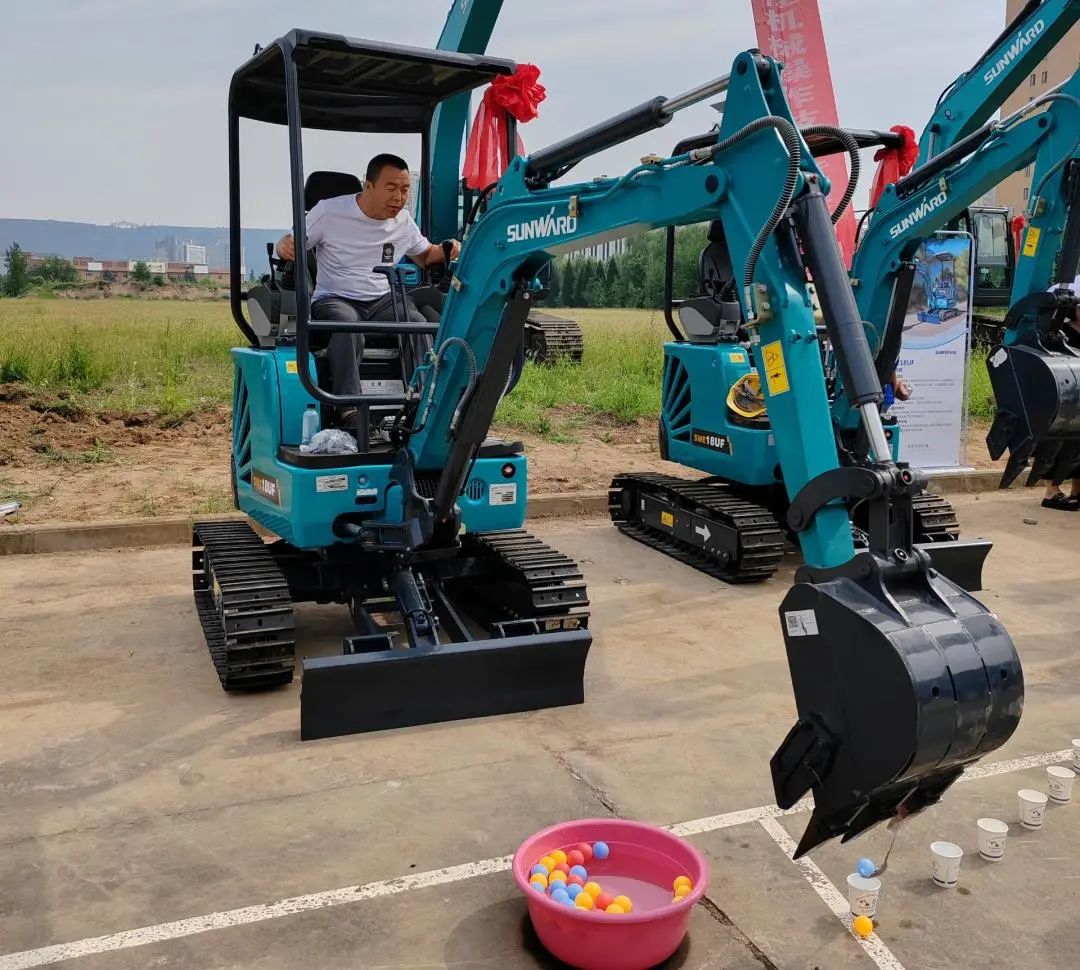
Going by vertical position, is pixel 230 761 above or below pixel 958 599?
below

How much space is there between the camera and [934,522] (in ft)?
24.1

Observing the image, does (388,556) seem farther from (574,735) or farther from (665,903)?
(665,903)

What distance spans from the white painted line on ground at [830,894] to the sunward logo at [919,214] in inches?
165

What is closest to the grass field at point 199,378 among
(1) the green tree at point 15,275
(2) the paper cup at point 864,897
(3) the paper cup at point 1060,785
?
(3) the paper cup at point 1060,785

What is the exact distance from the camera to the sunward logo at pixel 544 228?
13.4 feet

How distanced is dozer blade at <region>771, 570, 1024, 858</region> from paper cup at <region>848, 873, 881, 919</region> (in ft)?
1.48

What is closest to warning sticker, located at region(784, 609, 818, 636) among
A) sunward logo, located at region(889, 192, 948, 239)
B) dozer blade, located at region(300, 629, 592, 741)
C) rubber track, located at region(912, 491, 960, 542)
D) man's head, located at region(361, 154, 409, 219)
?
dozer blade, located at region(300, 629, 592, 741)

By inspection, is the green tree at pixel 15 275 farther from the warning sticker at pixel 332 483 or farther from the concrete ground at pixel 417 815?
the warning sticker at pixel 332 483

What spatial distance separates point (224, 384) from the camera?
1358 centimetres

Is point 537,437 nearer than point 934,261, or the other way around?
point 934,261

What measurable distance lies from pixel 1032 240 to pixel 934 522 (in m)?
2.10

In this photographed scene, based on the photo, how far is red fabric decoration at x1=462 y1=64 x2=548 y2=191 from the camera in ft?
16.0

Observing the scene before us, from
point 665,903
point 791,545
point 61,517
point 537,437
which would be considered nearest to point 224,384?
point 537,437

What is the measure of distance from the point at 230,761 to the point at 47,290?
41.4m
